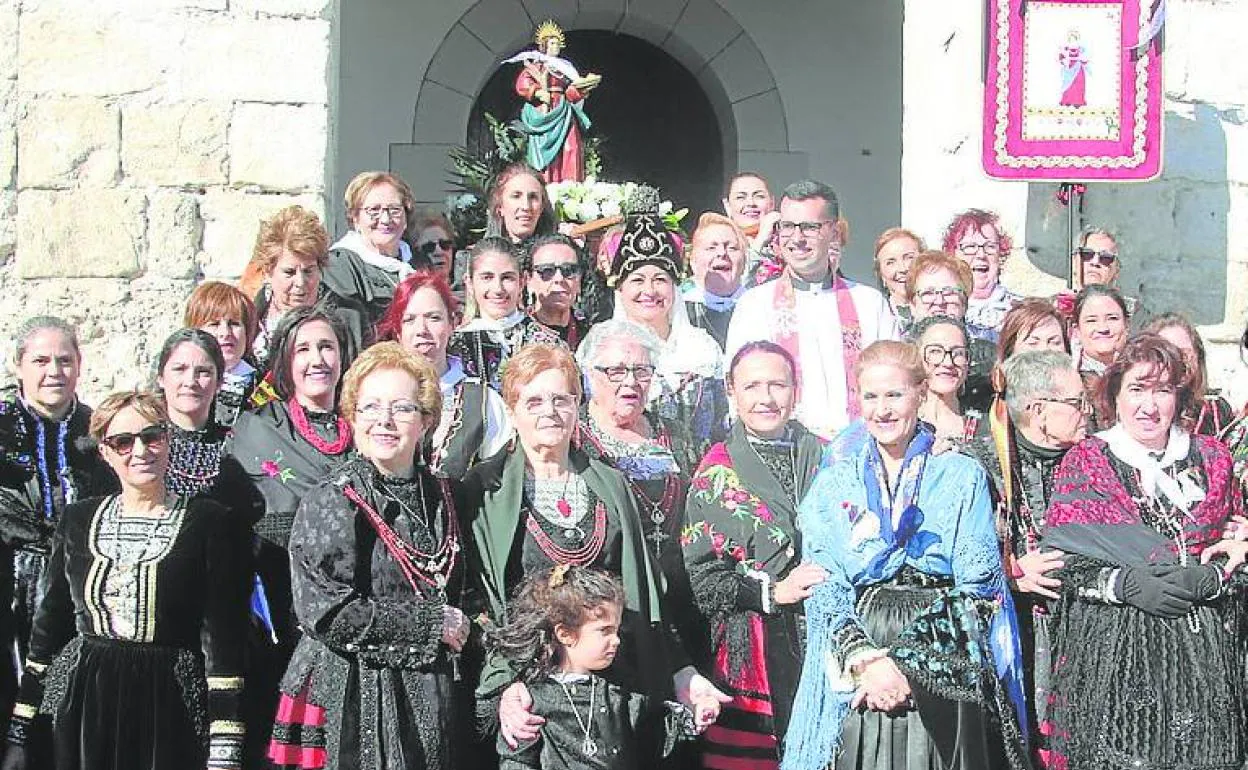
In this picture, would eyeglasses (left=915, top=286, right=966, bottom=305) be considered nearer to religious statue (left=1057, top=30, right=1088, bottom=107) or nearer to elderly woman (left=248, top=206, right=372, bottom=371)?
religious statue (left=1057, top=30, right=1088, bottom=107)

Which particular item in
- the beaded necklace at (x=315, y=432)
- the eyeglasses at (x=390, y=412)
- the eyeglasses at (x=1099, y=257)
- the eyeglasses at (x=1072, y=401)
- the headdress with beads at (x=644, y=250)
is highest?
the eyeglasses at (x=1099, y=257)

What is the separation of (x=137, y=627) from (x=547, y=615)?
3.49 ft

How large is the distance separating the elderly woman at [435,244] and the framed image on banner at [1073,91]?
84.5 inches

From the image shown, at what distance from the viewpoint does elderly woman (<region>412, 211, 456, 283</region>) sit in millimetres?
6719

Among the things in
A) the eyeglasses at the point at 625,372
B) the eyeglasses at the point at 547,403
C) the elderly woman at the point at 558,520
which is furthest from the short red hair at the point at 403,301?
the eyeglasses at the point at 547,403

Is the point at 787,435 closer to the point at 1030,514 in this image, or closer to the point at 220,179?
the point at 1030,514

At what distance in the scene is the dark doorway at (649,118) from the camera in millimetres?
11250

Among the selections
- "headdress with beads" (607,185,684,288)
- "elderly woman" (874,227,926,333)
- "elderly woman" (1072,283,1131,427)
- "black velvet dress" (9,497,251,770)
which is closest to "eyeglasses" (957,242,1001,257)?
"elderly woman" (874,227,926,333)

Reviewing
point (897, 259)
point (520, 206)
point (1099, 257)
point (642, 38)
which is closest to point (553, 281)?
point (520, 206)

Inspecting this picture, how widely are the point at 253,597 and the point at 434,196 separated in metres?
5.69

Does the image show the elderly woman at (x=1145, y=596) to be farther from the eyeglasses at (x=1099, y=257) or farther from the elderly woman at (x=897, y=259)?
the eyeglasses at (x=1099, y=257)

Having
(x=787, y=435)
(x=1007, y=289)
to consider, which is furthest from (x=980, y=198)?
(x=787, y=435)

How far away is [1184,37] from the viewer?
7109 mm

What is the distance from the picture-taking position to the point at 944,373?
5301mm
